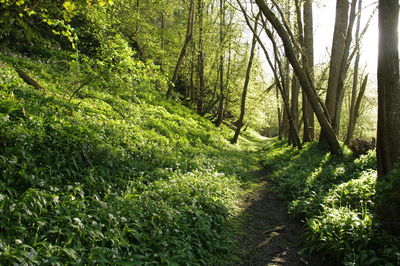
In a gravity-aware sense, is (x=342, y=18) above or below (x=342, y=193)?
above

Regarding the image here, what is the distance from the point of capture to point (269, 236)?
583cm

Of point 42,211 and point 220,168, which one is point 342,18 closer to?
point 220,168

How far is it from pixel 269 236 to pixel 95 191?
363 centimetres

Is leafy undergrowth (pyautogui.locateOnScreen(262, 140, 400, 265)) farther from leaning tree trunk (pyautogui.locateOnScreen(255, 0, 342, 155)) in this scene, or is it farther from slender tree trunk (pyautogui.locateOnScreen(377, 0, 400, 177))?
leaning tree trunk (pyautogui.locateOnScreen(255, 0, 342, 155))

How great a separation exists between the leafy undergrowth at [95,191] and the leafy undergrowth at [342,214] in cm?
162

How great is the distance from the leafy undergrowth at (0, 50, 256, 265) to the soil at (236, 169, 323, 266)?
16.6 inches

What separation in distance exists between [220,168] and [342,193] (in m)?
4.57

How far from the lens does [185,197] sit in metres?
5.81

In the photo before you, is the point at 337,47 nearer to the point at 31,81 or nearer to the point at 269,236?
the point at 269,236

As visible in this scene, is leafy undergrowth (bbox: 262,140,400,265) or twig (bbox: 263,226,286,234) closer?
leafy undergrowth (bbox: 262,140,400,265)

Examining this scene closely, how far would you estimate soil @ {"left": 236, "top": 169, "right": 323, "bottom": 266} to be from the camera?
4867mm

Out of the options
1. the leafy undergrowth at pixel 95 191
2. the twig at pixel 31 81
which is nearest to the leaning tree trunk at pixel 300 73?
the leafy undergrowth at pixel 95 191

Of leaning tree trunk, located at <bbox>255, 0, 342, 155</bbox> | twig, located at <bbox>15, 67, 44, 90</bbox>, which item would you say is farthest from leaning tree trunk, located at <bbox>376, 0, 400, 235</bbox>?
twig, located at <bbox>15, 67, 44, 90</bbox>

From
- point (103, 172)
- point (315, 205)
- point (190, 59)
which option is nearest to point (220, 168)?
point (315, 205)
